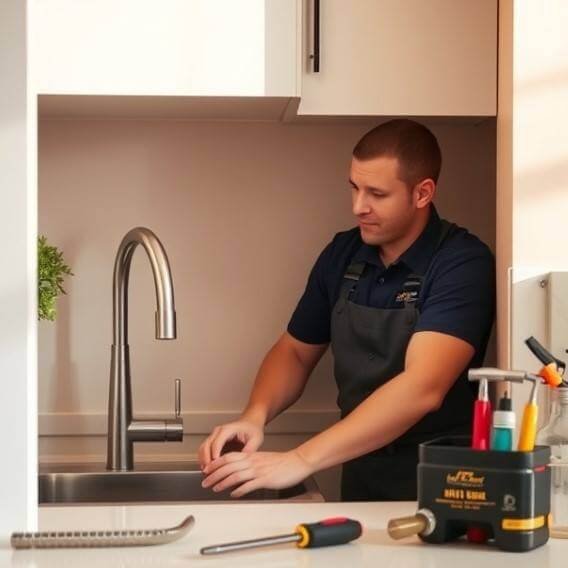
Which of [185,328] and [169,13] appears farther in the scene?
[185,328]

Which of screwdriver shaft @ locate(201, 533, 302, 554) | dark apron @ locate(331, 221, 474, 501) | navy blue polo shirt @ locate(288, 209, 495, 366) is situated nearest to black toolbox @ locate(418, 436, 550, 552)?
screwdriver shaft @ locate(201, 533, 302, 554)

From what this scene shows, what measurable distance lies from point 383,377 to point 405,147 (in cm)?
47

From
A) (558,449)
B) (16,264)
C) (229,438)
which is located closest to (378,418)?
(229,438)

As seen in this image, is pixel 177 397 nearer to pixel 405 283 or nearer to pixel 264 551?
pixel 405 283

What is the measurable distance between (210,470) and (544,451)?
33.0 inches

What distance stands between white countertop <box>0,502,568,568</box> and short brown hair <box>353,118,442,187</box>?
88 cm

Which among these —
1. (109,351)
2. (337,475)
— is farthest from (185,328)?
(337,475)

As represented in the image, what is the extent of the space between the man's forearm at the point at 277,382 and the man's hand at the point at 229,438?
0.12m

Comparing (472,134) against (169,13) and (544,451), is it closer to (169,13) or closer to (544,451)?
(169,13)

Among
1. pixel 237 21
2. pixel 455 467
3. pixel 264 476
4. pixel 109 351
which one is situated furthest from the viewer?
pixel 109 351

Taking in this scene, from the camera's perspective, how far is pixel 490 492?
1.67 meters

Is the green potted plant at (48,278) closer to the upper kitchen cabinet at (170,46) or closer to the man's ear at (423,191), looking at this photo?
the upper kitchen cabinet at (170,46)

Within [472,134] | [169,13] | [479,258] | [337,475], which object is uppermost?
[169,13]

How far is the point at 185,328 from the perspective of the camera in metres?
2.93
